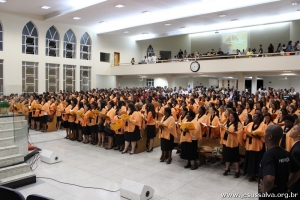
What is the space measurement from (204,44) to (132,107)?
23.8 m

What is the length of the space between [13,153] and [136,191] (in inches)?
126

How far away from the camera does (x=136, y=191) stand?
16.4 feet

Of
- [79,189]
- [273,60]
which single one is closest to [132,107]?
[79,189]

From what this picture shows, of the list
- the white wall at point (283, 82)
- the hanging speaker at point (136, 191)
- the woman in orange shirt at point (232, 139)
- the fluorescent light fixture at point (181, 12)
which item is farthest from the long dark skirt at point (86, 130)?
the white wall at point (283, 82)

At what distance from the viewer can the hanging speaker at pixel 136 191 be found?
4.95 m

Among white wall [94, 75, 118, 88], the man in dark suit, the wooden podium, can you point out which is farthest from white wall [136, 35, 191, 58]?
the man in dark suit

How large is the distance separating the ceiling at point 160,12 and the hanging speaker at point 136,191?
44.5 ft

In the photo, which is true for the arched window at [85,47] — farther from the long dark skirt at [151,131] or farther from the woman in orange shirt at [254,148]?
the woman in orange shirt at [254,148]

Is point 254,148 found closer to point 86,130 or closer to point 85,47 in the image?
point 86,130

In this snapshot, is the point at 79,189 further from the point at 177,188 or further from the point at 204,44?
the point at 204,44

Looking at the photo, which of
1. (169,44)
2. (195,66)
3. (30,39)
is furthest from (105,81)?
(195,66)

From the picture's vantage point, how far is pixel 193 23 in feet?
68.8

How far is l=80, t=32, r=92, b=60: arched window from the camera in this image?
2533 cm

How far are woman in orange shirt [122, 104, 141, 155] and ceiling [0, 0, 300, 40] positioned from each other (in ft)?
33.6
